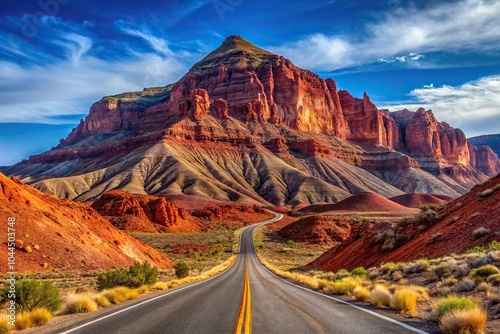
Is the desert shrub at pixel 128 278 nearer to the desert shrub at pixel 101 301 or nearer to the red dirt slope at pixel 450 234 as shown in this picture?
the desert shrub at pixel 101 301

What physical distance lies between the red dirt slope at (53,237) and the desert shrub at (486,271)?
24049mm

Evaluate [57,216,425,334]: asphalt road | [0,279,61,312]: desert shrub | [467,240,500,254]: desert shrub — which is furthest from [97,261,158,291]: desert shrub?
[467,240,500,254]: desert shrub

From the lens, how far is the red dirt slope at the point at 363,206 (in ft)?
381

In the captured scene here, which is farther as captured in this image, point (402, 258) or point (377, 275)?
point (402, 258)

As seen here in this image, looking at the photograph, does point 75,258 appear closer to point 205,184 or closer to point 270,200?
point 205,184

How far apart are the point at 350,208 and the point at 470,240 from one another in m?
102

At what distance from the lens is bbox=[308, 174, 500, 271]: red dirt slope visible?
18.2 meters

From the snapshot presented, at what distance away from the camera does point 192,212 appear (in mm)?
105938

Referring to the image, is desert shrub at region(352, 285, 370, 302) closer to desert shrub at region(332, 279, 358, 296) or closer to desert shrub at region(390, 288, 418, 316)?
desert shrub at region(332, 279, 358, 296)

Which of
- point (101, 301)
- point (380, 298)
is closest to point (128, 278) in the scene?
point (101, 301)

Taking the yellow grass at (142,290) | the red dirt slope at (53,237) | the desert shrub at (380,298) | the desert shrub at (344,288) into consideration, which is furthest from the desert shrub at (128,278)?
the desert shrub at (380,298)

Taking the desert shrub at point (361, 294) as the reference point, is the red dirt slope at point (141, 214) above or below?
above

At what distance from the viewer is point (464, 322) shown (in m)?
6.82

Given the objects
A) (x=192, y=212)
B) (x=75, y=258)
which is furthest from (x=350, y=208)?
(x=75, y=258)
